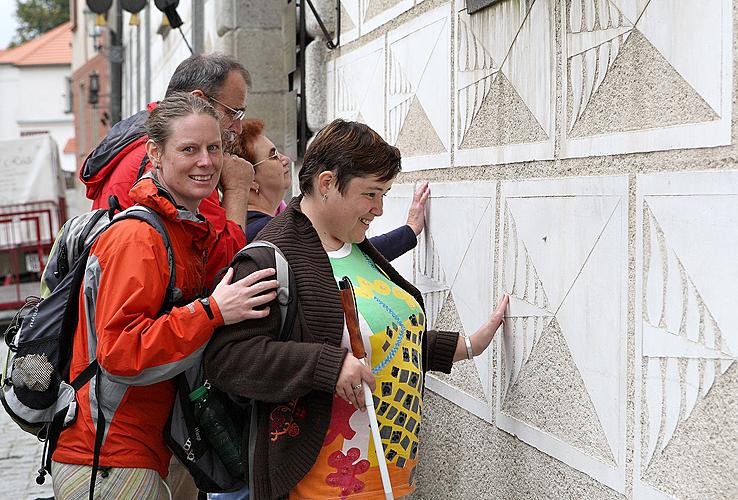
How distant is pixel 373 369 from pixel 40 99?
189 feet

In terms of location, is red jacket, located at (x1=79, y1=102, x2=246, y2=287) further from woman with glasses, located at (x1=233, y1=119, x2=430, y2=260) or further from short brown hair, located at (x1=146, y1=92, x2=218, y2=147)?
woman with glasses, located at (x1=233, y1=119, x2=430, y2=260)

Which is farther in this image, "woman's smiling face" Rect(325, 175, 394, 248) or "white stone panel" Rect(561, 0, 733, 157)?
"woman's smiling face" Rect(325, 175, 394, 248)

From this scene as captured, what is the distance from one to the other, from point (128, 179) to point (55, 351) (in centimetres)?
58

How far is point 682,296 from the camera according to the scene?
2.19 metres

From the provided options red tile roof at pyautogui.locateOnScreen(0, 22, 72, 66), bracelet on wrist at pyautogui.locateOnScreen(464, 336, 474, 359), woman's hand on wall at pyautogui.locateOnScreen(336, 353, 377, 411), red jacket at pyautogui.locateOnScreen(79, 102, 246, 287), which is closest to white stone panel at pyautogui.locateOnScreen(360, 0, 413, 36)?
red jacket at pyautogui.locateOnScreen(79, 102, 246, 287)

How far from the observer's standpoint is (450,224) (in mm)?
3619

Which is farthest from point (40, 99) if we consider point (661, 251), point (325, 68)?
point (661, 251)

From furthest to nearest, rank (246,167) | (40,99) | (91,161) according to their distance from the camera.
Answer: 1. (40,99)
2. (246,167)
3. (91,161)

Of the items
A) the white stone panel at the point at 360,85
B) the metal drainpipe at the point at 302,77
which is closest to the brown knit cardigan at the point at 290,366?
the white stone panel at the point at 360,85

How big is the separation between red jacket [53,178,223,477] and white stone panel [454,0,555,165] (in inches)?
36.0

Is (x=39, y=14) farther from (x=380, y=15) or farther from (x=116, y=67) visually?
(x=380, y=15)

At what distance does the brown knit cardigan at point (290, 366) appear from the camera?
250 centimetres

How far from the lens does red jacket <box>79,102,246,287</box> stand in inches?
123

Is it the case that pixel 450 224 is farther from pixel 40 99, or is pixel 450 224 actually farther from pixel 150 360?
pixel 40 99
